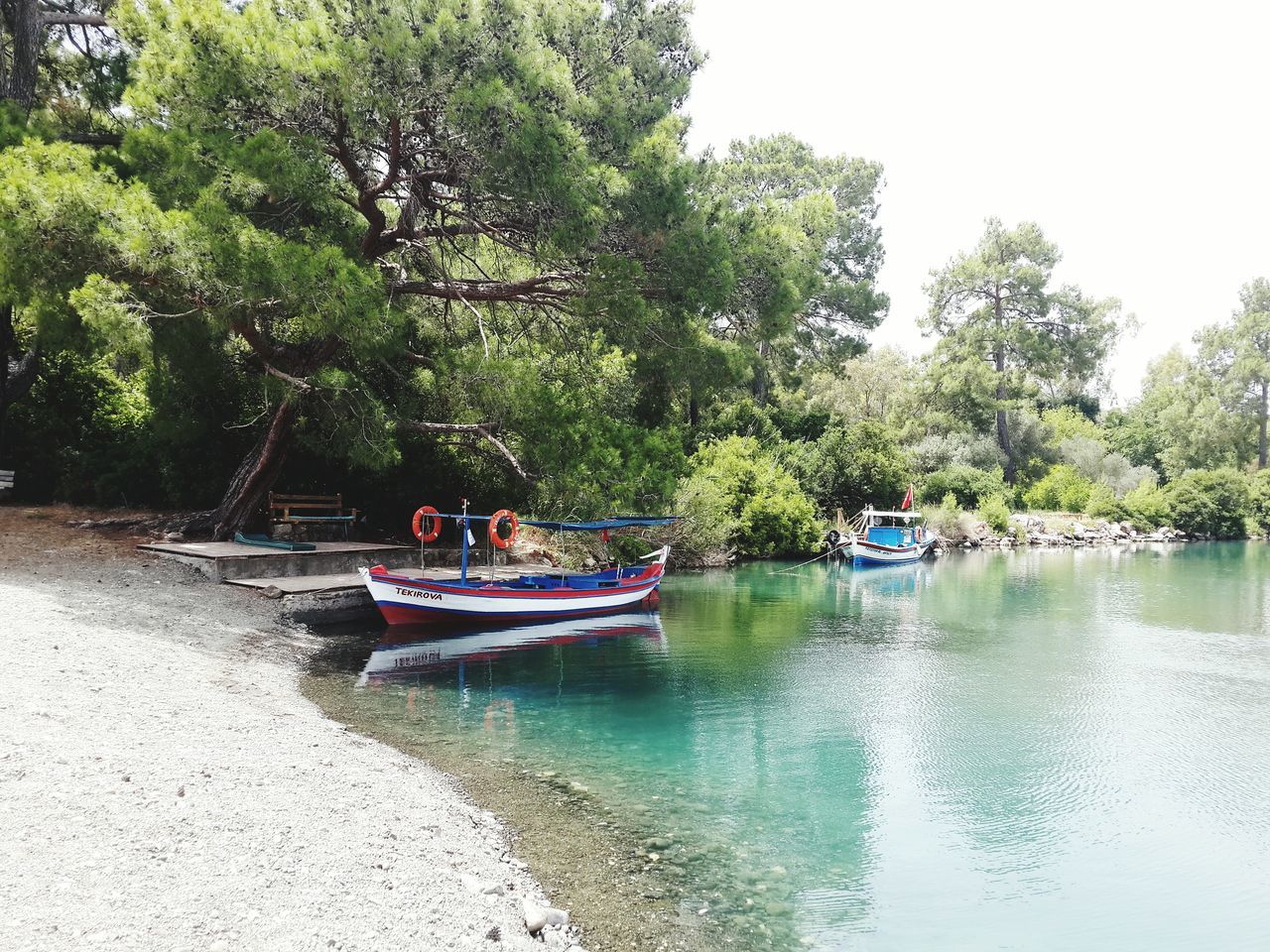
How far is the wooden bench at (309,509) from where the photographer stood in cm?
1766

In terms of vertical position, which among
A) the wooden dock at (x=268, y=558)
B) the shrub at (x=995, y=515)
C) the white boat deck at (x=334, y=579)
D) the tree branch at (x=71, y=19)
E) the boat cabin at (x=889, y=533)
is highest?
the tree branch at (x=71, y=19)

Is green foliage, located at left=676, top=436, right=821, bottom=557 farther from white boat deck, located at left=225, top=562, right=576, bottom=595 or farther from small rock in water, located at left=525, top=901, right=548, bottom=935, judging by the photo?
small rock in water, located at left=525, top=901, right=548, bottom=935

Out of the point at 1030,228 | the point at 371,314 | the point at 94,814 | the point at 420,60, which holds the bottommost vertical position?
the point at 94,814

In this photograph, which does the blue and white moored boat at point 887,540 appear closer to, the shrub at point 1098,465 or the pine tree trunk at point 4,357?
the shrub at point 1098,465

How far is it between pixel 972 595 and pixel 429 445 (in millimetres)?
15709

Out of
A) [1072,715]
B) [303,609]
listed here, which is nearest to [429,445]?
[303,609]

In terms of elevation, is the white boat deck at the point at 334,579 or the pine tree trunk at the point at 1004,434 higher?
the pine tree trunk at the point at 1004,434

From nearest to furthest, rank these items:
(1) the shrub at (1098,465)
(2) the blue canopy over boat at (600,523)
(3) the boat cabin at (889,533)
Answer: (2) the blue canopy over boat at (600,523), (3) the boat cabin at (889,533), (1) the shrub at (1098,465)

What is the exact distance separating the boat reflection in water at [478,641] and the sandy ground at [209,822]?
2.59 metres

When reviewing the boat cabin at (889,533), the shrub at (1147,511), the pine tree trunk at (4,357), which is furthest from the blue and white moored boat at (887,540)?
the pine tree trunk at (4,357)

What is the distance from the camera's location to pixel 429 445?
19.8 meters

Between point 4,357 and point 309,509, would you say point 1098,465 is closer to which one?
point 309,509

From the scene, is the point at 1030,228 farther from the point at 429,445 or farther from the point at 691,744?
the point at 691,744

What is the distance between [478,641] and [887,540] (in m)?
23.0
